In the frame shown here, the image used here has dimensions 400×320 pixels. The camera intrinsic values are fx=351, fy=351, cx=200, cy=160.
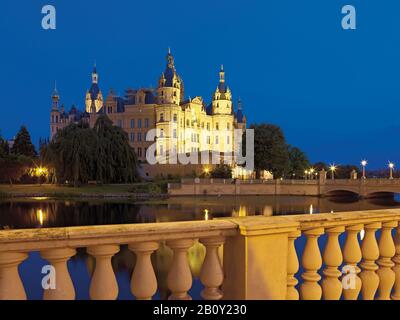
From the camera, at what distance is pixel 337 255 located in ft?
11.9

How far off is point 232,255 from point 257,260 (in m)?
0.22

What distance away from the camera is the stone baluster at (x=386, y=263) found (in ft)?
13.0

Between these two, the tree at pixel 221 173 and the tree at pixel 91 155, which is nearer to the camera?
the tree at pixel 91 155

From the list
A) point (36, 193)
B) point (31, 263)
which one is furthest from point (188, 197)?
point (31, 263)

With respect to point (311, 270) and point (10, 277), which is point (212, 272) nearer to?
point (311, 270)

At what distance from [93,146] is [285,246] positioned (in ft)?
142

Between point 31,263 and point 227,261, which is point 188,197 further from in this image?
point 227,261

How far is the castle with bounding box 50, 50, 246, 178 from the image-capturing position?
222 feet

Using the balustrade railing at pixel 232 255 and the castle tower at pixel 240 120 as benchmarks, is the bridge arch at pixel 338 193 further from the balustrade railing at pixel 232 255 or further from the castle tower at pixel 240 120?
the balustrade railing at pixel 232 255

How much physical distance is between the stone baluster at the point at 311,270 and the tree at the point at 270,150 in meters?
56.0

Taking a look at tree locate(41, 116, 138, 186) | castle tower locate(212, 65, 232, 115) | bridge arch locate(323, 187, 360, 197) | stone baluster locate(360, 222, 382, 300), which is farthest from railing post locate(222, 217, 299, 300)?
castle tower locate(212, 65, 232, 115)

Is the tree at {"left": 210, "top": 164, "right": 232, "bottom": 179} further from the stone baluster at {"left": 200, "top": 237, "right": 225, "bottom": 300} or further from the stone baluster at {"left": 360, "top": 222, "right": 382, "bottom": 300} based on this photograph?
the stone baluster at {"left": 200, "top": 237, "right": 225, "bottom": 300}

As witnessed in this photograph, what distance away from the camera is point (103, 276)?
2672 mm

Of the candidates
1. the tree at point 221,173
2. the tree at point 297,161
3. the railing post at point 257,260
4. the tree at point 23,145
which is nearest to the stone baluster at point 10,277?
the railing post at point 257,260
